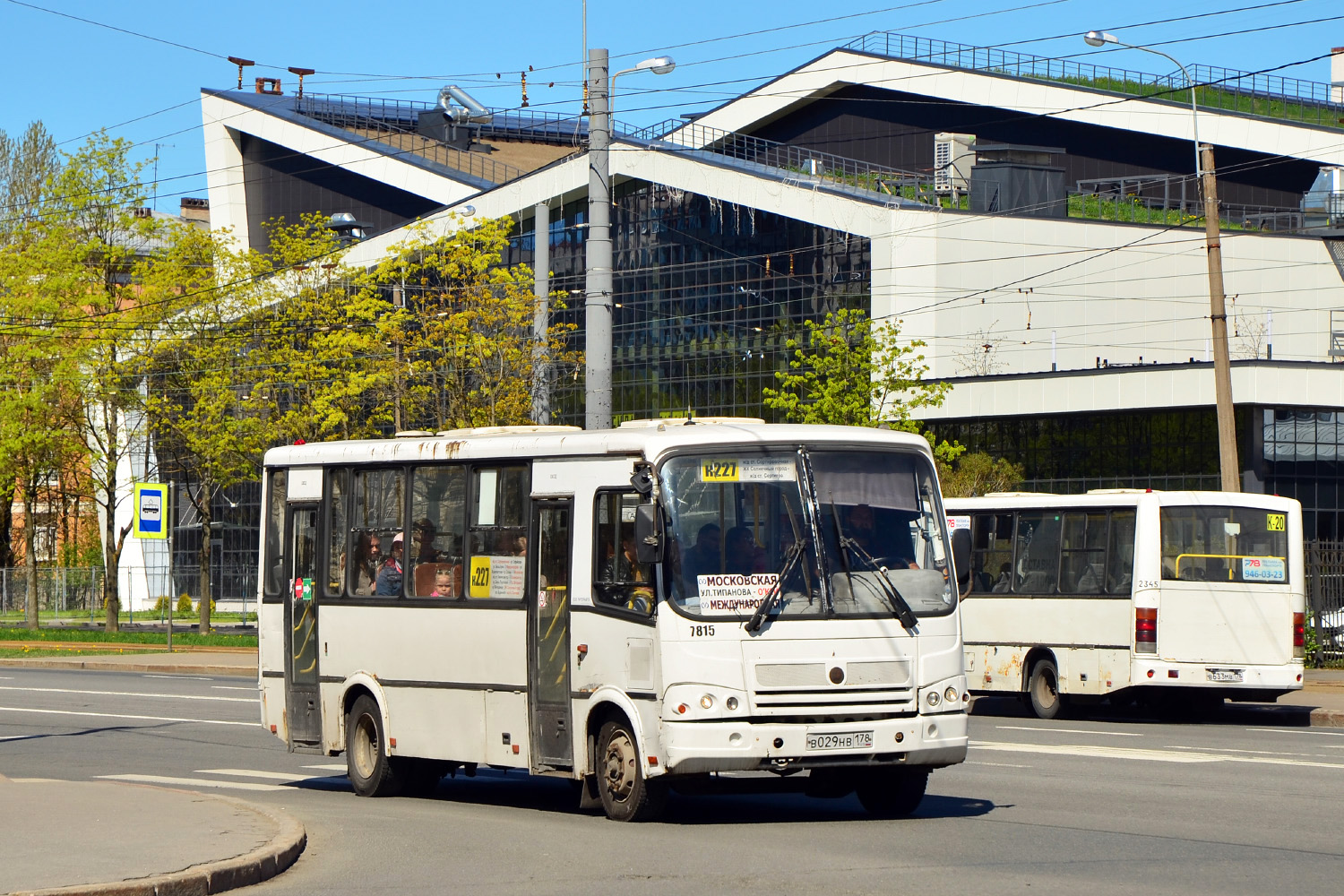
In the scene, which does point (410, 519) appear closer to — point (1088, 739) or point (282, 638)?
point (282, 638)

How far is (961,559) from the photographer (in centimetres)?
1262

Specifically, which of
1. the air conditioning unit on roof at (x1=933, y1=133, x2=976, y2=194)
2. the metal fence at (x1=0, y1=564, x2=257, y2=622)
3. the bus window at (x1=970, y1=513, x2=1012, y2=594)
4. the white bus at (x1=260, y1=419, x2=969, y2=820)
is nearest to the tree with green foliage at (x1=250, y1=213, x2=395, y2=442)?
the air conditioning unit on roof at (x1=933, y1=133, x2=976, y2=194)

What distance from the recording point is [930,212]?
162 ft

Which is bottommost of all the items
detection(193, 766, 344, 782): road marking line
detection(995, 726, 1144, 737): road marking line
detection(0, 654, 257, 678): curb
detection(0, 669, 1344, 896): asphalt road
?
detection(0, 654, 257, 678): curb

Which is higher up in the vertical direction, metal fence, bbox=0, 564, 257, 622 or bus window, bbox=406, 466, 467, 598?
bus window, bbox=406, 466, 467, 598

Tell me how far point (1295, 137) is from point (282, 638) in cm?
4847

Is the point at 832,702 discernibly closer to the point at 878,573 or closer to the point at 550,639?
the point at 878,573

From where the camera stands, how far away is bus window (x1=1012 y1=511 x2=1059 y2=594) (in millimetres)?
23609

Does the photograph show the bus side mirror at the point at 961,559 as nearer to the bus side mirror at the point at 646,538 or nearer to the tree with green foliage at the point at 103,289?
the bus side mirror at the point at 646,538

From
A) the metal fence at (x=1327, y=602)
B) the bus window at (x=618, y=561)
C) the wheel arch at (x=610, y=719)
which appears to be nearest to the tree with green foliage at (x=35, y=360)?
the metal fence at (x=1327, y=602)

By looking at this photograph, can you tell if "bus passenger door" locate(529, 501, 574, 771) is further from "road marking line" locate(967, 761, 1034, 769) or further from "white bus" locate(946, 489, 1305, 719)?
"white bus" locate(946, 489, 1305, 719)

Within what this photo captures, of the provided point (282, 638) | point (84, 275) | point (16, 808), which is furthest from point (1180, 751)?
point (84, 275)

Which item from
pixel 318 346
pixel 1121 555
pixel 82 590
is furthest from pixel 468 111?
pixel 82 590

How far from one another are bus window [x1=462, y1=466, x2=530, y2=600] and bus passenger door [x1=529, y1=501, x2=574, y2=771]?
186 millimetres
